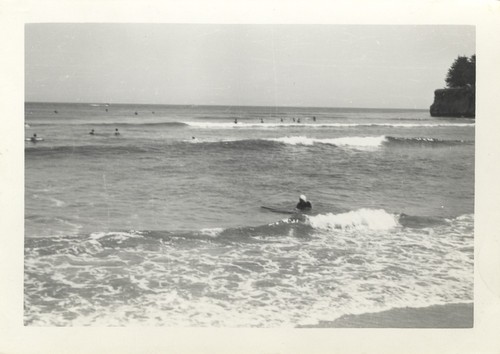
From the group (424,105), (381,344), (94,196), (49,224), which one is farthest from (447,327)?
(49,224)

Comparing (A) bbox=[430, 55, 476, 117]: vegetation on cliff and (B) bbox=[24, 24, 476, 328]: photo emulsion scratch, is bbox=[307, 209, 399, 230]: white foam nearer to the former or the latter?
(B) bbox=[24, 24, 476, 328]: photo emulsion scratch

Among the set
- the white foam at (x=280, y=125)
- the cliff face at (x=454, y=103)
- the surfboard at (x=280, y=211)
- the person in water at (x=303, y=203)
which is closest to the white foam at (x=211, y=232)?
the surfboard at (x=280, y=211)

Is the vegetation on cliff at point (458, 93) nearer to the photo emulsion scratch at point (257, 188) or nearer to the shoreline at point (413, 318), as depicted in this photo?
the photo emulsion scratch at point (257, 188)

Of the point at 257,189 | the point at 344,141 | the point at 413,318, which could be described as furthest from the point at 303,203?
the point at 413,318

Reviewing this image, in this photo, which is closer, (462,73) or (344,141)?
(462,73)

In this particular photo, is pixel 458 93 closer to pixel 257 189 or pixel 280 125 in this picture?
pixel 280 125

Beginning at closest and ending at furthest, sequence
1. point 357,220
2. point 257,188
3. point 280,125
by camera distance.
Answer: point 357,220 → point 257,188 → point 280,125

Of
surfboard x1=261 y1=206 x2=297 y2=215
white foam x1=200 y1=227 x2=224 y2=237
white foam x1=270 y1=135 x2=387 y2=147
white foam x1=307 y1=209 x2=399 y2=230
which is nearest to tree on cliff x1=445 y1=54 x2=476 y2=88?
white foam x1=270 y1=135 x2=387 y2=147
